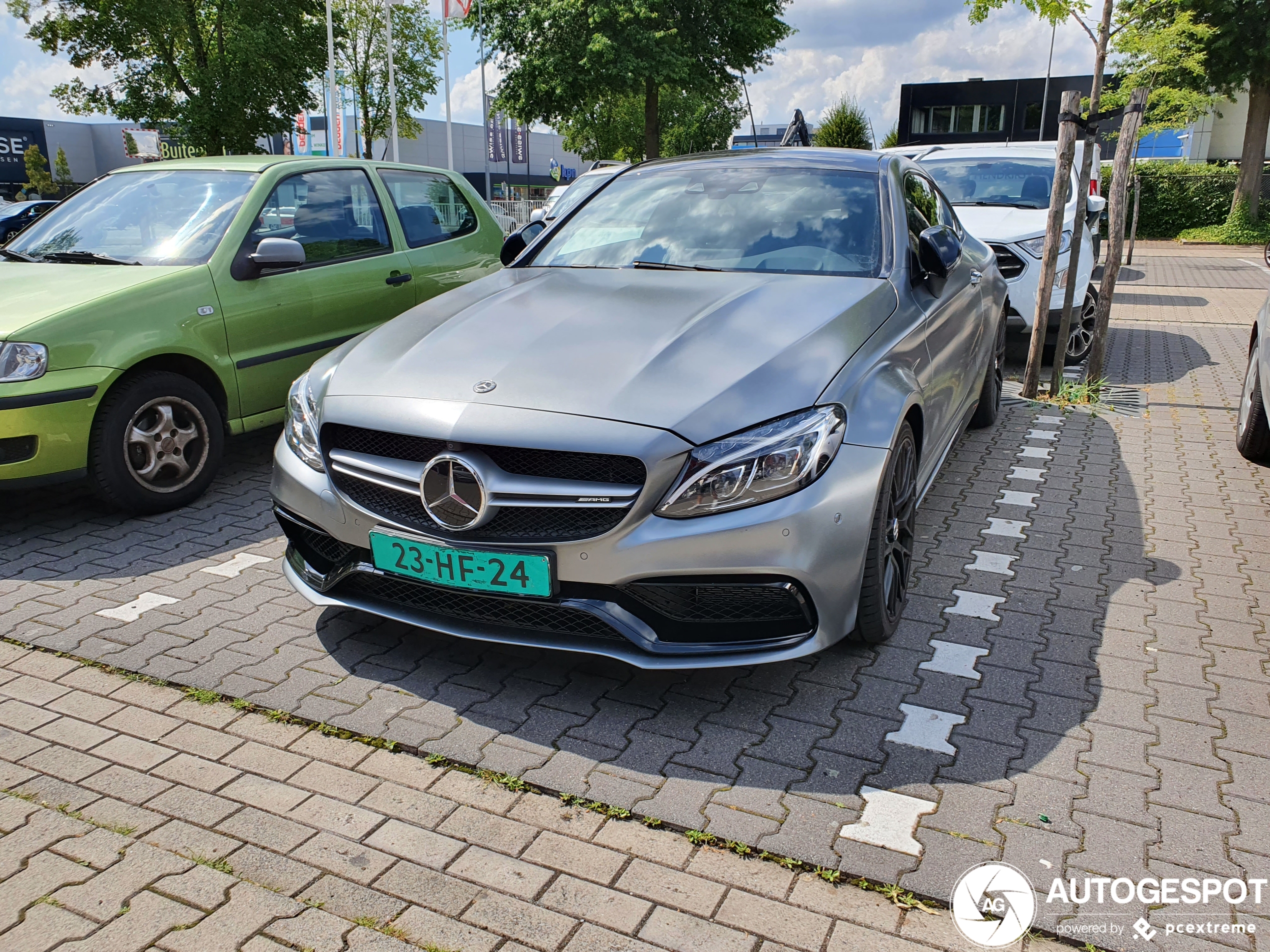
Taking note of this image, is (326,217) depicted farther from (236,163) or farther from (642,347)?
(642,347)

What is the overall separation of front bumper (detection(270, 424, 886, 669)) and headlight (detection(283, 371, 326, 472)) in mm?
205

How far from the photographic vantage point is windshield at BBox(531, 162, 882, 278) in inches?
156

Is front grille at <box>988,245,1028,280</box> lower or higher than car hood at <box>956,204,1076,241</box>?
lower

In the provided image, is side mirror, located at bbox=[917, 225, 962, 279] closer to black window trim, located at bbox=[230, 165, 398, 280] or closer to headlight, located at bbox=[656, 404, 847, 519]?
headlight, located at bbox=[656, 404, 847, 519]

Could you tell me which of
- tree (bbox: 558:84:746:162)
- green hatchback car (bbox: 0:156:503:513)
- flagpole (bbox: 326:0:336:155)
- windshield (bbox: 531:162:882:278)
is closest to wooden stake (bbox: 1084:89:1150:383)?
windshield (bbox: 531:162:882:278)

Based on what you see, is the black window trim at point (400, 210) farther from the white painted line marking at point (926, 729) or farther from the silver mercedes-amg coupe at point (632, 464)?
the white painted line marking at point (926, 729)

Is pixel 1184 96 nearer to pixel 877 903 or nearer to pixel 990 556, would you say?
pixel 990 556

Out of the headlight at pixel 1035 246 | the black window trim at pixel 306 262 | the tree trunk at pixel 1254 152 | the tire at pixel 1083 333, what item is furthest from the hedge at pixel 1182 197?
the black window trim at pixel 306 262

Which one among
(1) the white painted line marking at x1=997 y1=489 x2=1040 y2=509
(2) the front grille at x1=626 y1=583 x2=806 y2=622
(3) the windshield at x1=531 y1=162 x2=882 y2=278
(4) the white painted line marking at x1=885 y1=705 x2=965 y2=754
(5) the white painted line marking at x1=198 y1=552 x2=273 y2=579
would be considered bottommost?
(1) the white painted line marking at x1=997 y1=489 x2=1040 y2=509

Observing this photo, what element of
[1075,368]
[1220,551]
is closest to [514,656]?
[1220,551]

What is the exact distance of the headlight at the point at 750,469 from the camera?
2.80m

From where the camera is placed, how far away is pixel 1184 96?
84.4 ft

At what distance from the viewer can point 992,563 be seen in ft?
14.4

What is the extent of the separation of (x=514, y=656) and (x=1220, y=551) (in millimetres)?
3279
